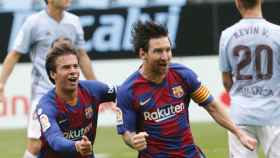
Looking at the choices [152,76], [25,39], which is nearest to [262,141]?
[152,76]

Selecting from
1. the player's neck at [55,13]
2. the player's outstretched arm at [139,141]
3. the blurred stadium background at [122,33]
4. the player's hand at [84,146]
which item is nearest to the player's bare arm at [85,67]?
the player's neck at [55,13]

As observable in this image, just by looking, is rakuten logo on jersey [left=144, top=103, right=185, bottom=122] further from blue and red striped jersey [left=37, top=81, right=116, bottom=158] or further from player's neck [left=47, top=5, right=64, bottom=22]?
player's neck [left=47, top=5, right=64, bottom=22]

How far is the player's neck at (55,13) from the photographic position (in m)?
9.87

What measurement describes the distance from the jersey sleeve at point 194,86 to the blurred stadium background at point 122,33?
10.0 meters

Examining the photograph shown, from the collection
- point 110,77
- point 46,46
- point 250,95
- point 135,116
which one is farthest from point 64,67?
point 110,77

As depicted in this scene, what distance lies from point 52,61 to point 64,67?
15 cm

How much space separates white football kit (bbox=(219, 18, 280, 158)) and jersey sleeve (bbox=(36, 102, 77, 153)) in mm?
1751

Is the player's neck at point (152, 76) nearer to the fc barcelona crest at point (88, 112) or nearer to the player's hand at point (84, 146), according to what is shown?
the fc barcelona crest at point (88, 112)

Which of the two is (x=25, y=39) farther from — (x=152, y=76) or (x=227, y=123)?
(x=227, y=123)

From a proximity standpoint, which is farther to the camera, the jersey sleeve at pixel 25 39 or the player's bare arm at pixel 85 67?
the player's bare arm at pixel 85 67

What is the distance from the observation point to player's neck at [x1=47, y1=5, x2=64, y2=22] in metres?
9.87

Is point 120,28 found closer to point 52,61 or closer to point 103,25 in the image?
point 103,25

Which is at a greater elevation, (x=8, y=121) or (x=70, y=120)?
(x=70, y=120)

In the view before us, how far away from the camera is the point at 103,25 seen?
18.2 metres
